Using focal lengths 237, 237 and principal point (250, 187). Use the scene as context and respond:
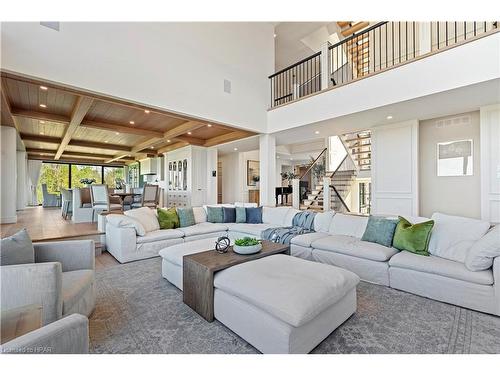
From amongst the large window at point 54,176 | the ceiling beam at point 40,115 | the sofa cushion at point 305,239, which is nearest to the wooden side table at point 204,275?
the sofa cushion at point 305,239

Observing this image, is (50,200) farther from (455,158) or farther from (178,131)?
(455,158)

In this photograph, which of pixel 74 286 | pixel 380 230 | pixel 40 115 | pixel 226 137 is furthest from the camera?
pixel 226 137

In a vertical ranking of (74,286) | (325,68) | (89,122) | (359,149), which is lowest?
(74,286)

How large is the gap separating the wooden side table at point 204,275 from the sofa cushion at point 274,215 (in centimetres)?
231

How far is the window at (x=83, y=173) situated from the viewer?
1324 cm

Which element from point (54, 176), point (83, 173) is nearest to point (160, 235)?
point (83, 173)

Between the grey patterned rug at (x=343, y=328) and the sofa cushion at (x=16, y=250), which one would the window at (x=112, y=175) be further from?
the sofa cushion at (x=16, y=250)

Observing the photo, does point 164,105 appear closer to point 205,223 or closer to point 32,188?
point 205,223

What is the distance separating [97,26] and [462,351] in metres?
5.53

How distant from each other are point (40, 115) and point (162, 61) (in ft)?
11.0

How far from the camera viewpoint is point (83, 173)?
44.5 feet

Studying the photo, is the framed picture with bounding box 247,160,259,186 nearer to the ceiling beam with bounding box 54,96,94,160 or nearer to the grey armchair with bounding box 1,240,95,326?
the ceiling beam with bounding box 54,96,94,160

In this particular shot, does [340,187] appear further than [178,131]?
Yes
